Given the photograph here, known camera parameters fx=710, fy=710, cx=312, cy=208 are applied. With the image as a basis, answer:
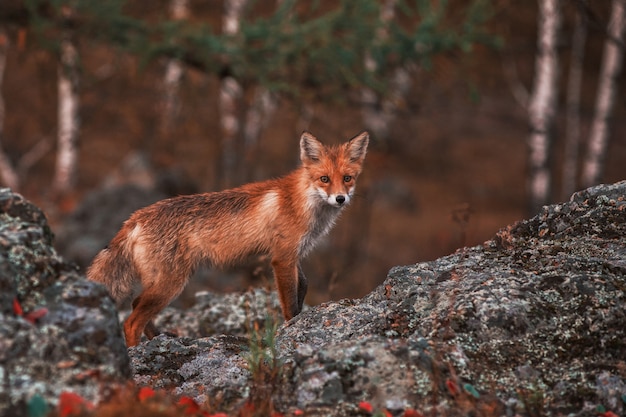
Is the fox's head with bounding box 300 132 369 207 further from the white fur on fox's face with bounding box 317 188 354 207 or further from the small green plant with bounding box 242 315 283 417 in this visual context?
the small green plant with bounding box 242 315 283 417

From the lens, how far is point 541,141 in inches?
588

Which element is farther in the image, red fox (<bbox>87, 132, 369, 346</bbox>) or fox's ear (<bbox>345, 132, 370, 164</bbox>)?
fox's ear (<bbox>345, 132, 370, 164</bbox>)

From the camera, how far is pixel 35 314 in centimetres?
357

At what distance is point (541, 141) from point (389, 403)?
40.8ft

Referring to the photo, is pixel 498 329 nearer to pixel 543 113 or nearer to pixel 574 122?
pixel 543 113

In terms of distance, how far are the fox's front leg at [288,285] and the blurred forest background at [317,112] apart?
513mm

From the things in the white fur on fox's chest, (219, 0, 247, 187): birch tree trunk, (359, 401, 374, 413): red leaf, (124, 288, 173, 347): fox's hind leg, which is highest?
(219, 0, 247, 187): birch tree trunk

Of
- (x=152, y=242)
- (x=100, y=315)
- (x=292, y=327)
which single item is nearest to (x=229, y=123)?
(x=152, y=242)

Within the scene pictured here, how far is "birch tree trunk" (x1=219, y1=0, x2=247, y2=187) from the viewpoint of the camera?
16.6 m

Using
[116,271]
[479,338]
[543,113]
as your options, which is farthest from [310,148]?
[543,113]

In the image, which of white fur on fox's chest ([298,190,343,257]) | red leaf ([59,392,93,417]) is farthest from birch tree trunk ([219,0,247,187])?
red leaf ([59,392,93,417])

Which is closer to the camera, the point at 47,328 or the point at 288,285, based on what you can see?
the point at 47,328

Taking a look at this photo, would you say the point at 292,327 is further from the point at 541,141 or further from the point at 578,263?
the point at 541,141

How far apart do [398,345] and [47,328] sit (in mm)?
1818
